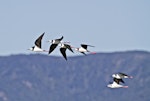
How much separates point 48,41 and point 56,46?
2.97ft

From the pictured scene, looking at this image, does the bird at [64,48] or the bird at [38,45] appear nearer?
the bird at [64,48]

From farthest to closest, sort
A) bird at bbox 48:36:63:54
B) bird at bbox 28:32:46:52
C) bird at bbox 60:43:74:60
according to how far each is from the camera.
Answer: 1. bird at bbox 28:32:46:52
2. bird at bbox 60:43:74:60
3. bird at bbox 48:36:63:54

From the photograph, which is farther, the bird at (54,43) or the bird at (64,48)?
the bird at (64,48)

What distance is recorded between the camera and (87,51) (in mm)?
65375

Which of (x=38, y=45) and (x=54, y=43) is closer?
(x=54, y=43)

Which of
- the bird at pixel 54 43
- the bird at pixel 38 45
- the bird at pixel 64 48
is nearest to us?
the bird at pixel 54 43

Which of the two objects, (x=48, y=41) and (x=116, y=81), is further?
(x=116, y=81)

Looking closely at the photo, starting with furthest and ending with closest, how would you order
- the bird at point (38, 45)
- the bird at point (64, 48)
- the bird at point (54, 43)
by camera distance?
the bird at point (38, 45) < the bird at point (64, 48) < the bird at point (54, 43)

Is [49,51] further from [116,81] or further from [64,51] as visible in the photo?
[116,81]

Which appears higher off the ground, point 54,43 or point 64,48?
point 54,43

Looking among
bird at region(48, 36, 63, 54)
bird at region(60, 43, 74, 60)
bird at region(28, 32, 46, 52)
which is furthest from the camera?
bird at region(28, 32, 46, 52)

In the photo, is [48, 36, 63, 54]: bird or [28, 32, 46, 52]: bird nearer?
[48, 36, 63, 54]: bird

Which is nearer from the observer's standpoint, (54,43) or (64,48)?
(54,43)

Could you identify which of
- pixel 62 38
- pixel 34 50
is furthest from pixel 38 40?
pixel 62 38
